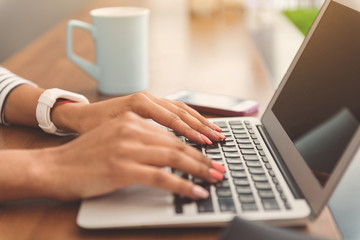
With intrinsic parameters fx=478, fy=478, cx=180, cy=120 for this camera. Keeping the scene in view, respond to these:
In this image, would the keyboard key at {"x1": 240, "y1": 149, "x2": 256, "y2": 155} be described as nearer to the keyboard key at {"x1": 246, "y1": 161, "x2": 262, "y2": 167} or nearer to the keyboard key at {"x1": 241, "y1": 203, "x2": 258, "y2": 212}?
the keyboard key at {"x1": 246, "y1": 161, "x2": 262, "y2": 167}

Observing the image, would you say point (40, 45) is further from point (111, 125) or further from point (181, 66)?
point (111, 125)

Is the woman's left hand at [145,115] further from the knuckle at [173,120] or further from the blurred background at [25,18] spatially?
the blurred background at [25,18]

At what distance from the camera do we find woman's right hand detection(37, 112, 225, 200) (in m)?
0.56

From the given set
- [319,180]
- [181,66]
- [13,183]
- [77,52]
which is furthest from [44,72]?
[319,180]

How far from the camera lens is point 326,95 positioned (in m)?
0.68

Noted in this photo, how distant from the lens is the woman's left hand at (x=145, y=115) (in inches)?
29.8

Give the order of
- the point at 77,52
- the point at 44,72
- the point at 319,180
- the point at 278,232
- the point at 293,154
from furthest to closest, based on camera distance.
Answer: the point at 77,52, the point at 44,72, the point at 293,154, the point at 319,180, the point at 278,232

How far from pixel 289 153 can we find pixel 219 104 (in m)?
0.30

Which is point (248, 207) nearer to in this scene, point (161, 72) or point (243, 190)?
point (243, 190)

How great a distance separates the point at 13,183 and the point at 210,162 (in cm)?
25

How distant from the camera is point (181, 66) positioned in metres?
1.32

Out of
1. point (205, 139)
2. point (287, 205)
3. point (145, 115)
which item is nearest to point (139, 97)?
point (145, 115)

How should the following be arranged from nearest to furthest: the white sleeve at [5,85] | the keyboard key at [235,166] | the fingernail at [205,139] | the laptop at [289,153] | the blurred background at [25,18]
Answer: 1. the laptop at [289,153]
2. the keyboard key at [235,166]
3. the fingernail at [205,139]
4. the white sleeve at [5,85]
5. the blurred background at [25,18]

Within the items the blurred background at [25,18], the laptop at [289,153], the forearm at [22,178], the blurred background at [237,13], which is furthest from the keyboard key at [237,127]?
the blurred background at [25,18]
